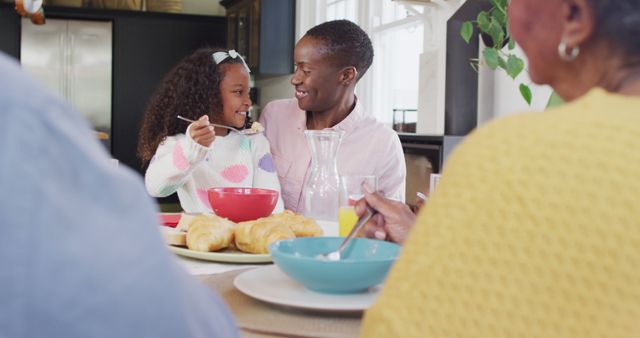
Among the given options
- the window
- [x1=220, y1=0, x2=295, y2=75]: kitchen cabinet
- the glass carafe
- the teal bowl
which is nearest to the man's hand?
the teal bowl

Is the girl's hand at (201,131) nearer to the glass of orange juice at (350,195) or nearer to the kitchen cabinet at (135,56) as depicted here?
the glass of orange juice at (350,195)

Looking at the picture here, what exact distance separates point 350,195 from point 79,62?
5705mm

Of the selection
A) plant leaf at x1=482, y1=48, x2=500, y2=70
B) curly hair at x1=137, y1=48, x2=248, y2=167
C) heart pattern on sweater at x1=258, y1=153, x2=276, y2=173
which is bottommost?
heart pattern on sweater at x1=258, y1=153, x2=276, y2=173

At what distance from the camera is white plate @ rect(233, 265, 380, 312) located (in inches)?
34.2

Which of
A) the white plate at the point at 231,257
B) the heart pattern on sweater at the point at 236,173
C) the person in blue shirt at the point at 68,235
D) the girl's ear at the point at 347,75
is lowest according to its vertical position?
the white plate at the point at 231,257

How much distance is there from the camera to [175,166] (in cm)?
195

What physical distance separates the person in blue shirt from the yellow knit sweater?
23cm

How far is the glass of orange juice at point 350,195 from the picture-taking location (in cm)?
138

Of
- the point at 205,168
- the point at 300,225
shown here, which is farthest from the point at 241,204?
the point at 205,168

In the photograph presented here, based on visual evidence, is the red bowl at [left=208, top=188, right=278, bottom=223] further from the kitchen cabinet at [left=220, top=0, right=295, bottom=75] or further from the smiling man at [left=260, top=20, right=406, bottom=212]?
the kitchen cabinet at [left=220, top=0, right=295, bottom=75]

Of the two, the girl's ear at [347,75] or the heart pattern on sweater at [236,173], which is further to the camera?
the girl's ear at [347,75]

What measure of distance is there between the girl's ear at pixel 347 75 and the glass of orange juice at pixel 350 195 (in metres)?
0.89

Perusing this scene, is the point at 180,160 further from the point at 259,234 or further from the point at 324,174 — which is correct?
the point at 259,234

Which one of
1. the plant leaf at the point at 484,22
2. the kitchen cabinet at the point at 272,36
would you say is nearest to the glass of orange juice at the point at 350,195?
the plant leaf at the point at 484,22
